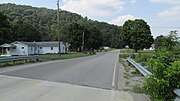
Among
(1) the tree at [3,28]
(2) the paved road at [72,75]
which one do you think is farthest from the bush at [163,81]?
(1) the tree at [3,28]

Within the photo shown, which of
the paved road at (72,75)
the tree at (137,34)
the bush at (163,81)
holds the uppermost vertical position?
the tree at (137,34)

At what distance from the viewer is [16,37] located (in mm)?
100750

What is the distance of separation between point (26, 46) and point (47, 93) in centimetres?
7423

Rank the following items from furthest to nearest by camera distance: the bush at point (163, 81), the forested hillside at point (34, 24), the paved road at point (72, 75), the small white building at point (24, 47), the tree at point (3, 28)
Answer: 1. the forested hillside at point (34, 24)
2. the small white building at point (24, 47)
3. the tree at point (3, 28)
4. the paved road at point (72, 75)
5. the bush at point (163, 81)

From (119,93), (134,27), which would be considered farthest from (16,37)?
(119,93)

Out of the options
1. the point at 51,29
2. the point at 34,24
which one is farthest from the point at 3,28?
the point at 51,29

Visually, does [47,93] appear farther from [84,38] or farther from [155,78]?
[84,38]

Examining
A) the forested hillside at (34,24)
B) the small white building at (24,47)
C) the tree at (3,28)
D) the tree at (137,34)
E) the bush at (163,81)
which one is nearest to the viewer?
the bush at (163,81)

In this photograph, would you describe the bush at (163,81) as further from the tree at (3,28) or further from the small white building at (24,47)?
the small white building at (24,47)

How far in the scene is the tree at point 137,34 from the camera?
93.2 m

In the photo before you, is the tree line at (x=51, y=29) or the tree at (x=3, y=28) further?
the tree line at (x=51, y=29)

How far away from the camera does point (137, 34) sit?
9550 centimetres

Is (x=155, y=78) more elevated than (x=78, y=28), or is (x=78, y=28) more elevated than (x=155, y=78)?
(x=78, y=28)

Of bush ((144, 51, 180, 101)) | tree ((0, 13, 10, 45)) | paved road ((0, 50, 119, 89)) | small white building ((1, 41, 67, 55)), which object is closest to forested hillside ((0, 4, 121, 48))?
tree ((0, 13, 10, 45))
